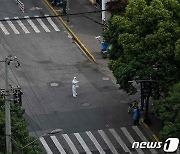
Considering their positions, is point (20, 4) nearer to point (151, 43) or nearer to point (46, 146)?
point (46, 146)

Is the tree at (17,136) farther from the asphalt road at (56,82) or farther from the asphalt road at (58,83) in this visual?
the asphalt road at (58,83)

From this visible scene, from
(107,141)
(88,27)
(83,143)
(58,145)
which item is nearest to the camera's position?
(58,145)

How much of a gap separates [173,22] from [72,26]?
26222 mm

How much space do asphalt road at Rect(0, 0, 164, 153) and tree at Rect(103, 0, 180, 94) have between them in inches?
188

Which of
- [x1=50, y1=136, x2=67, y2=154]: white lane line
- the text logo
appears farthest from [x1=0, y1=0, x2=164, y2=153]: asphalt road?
the text logo

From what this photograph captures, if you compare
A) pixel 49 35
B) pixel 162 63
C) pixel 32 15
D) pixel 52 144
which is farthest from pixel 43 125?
pixel 32 15

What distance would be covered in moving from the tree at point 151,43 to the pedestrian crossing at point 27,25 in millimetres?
21848

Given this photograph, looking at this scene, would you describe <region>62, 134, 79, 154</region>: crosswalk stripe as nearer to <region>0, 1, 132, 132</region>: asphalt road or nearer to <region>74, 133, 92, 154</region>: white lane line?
<region>74, 133, 92, 154</region>: white lane line

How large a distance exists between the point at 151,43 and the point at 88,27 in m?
25.5

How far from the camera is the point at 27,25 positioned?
234 feet

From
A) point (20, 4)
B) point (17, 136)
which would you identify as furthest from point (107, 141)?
point (20, 4)

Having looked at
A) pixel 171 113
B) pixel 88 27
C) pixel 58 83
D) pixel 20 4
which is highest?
pixel 171 113

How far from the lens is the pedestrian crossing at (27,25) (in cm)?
6994

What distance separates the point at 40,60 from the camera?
6325cm
